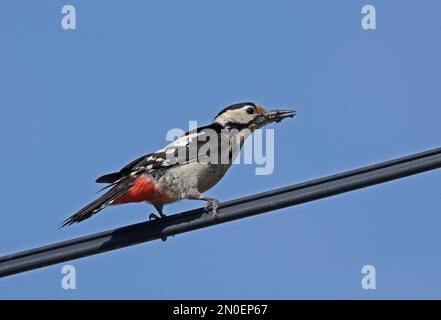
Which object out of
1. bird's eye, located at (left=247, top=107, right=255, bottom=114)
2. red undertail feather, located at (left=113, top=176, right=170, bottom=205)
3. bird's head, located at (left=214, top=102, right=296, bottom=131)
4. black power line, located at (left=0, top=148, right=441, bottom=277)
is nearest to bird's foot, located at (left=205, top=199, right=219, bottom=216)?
black power line, located at (left=0, top=148, right=441, bottom=277)

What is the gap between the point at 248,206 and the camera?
18.1 ft

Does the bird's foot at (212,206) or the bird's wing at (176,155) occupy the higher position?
the bird's wing at (176,155)

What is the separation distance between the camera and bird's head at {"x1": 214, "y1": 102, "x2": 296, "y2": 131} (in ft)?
28.2

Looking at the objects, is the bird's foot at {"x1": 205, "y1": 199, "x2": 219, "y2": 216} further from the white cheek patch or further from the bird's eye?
the bird's eye

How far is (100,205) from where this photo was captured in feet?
23.2

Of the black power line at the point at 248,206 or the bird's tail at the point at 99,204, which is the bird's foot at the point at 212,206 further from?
the bird's tail at the point at 99,204

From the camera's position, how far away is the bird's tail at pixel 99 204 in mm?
6891

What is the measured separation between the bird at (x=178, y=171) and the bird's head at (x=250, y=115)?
0.22 meters

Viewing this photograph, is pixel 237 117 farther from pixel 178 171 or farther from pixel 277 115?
pixel 178 171

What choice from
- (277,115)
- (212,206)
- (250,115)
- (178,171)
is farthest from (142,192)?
(277,115)

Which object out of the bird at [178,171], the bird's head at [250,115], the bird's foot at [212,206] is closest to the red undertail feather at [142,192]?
the bird at [178,171]

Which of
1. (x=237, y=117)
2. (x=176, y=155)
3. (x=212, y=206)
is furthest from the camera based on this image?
(x=237, y=117)

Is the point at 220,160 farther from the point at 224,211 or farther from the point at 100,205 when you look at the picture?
the point at 224,211

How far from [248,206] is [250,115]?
3.24 metres
